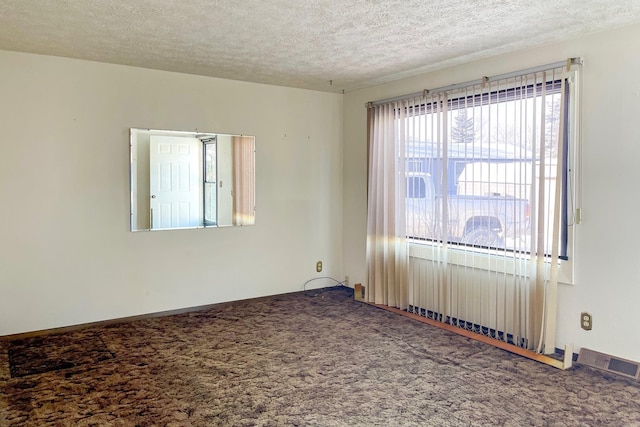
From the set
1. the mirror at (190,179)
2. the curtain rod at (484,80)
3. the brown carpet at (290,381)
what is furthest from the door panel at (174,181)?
the curtain rod at (484,80)

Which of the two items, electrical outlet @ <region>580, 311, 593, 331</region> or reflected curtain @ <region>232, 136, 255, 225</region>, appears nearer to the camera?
electrical outlet @ <region>580, 311, 593, 331</region>

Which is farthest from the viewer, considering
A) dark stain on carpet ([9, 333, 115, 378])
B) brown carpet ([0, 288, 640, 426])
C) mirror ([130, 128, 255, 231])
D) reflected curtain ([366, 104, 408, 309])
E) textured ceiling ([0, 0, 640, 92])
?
reflected curtain ([366, 104, 408, 309])

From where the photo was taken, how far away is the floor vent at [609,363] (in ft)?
10.1

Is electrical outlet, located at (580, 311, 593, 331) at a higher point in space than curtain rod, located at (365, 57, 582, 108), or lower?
lower

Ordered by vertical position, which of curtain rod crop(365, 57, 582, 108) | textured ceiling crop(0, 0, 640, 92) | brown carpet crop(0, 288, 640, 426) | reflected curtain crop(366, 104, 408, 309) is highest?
textured ceiling crop(0, 0, 640, 92)

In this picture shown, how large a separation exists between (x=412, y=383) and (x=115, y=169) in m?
3.09

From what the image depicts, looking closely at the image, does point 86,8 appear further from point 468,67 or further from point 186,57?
point 468,67

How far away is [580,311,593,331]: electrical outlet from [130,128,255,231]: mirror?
10.3 ft

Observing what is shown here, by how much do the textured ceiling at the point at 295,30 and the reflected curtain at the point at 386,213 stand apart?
27.2 inches

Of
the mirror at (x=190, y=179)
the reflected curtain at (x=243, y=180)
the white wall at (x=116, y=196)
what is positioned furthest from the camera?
the reflected curtain at (x=243, y=180)

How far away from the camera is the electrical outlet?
331 cm

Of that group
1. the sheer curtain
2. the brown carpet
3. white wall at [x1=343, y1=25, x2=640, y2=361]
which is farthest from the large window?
the brown carpet

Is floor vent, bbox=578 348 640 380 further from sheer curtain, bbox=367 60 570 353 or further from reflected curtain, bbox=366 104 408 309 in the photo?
reflected curtain, bbox=366 104 408 309

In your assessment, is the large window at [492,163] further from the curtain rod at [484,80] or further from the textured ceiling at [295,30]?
the textured ceiling at [295,30]
